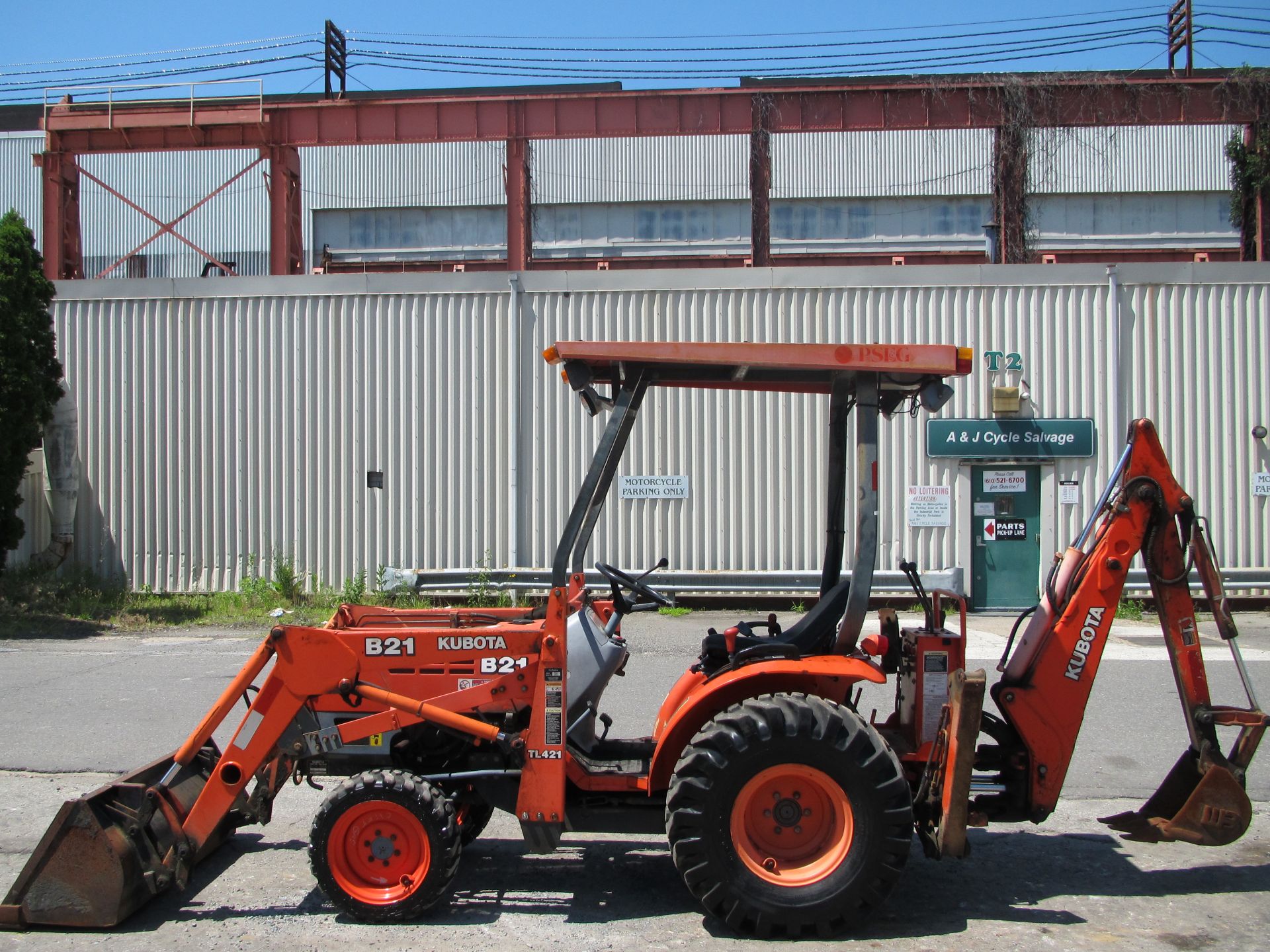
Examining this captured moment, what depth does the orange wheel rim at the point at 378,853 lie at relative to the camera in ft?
13.5

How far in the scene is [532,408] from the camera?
14.0 m

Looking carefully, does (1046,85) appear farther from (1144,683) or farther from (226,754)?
(226,754)

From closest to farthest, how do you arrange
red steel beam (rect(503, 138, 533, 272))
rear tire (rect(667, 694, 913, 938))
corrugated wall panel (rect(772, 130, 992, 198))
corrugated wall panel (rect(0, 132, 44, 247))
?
rear tire (rect(667, 694, 913, 938))
red steel beam (rect(503, 138, 533, 272))
corrugated wall panel (rect(772, 130, 992, 198))
corrugated wall panel (rect(0, 132, 44, 247))

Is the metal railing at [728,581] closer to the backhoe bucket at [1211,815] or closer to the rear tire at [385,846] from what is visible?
the backhoe bucket at [1211,815]

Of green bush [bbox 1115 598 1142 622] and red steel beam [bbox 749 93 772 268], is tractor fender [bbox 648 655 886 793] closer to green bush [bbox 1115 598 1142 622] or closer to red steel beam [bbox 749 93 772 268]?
green bush [bbox 1115 598 1142 622]

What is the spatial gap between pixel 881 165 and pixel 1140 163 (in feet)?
23.5

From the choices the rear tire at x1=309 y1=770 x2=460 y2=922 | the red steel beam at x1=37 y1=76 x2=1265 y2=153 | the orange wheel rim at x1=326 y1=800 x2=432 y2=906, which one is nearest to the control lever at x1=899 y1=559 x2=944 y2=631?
the rear tire at x1=309 y1=770 x2=460 y2=922

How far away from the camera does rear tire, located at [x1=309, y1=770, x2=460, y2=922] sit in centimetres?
409

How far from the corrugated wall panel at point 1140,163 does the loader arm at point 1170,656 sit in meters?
26.4

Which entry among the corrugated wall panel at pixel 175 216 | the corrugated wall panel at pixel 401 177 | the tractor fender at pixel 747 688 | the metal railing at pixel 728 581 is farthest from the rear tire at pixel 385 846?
the corrugated wall panel at pixel 175 216

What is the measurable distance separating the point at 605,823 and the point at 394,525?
10289mm

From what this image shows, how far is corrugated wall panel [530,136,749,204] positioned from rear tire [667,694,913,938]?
26569 mm

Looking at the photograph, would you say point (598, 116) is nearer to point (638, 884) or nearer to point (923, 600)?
point (923, 600)

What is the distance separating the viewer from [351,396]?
14180 millimetres
